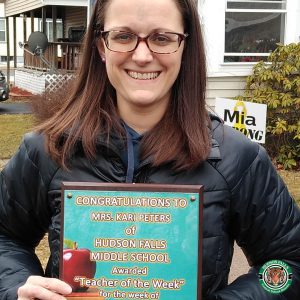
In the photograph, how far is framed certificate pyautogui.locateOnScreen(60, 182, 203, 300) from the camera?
5.61 ft

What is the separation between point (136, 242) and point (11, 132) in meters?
12.8

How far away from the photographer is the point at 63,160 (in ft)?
6.27

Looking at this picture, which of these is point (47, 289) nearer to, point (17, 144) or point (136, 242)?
point (136, 242)

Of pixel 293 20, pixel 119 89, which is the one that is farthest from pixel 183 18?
pixel 293 20

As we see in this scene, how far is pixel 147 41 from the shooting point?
181 centimetres

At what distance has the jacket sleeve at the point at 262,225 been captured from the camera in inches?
74.4

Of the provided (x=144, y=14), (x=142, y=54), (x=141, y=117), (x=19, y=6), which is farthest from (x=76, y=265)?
(x=19, y=6)

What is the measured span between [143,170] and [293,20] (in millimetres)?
10307

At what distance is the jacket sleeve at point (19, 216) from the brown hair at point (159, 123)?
0.40 feet

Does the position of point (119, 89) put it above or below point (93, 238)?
above

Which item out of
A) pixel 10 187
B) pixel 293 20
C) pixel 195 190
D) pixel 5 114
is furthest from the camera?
pixel 5 114

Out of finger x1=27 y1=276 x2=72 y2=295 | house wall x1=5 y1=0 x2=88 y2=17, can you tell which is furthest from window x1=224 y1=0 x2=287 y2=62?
finger x1=27 y1=276 x2=72 y2=295

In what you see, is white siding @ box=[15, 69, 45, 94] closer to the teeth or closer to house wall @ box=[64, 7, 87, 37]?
house wall @ box=[64, 7, 87, 37]

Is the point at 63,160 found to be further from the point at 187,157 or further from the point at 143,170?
the point at 187,157
